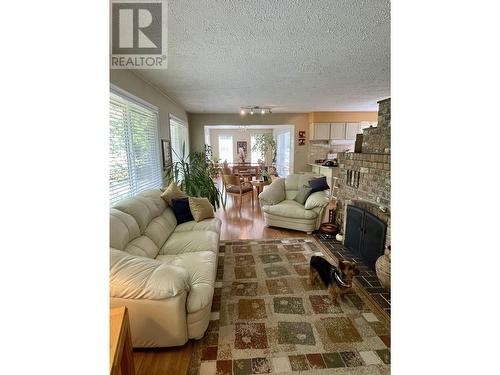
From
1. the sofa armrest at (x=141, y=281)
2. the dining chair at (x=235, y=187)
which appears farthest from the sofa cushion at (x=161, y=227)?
the dining chair at (x=235, y=187)

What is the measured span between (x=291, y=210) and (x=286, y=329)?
7.18 feet

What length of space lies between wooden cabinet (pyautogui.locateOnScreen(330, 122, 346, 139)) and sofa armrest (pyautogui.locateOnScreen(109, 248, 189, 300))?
6155 millimetres

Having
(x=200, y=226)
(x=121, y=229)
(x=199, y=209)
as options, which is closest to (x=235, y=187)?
(x=199, y=209)

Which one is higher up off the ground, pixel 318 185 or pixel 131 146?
pixel 131 146

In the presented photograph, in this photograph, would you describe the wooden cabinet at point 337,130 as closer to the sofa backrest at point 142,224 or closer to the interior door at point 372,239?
the interior door at point 372,239

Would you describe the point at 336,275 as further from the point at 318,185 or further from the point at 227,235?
the point at 318,185

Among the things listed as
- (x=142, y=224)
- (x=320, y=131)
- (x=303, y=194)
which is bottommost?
(x=142, y=224)

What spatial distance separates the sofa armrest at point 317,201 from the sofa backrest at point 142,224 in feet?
6.80

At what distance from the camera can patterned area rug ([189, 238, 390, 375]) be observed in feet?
5.13

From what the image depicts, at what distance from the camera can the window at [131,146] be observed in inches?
104

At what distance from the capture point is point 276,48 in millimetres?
2289

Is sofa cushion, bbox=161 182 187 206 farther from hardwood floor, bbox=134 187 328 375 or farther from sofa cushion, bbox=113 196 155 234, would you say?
hardwood floor, bbox=134 187 328 375

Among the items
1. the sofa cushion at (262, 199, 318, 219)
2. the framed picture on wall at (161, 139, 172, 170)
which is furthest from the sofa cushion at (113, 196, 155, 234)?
the sofa cushion at (262, 199, 318, 219)
